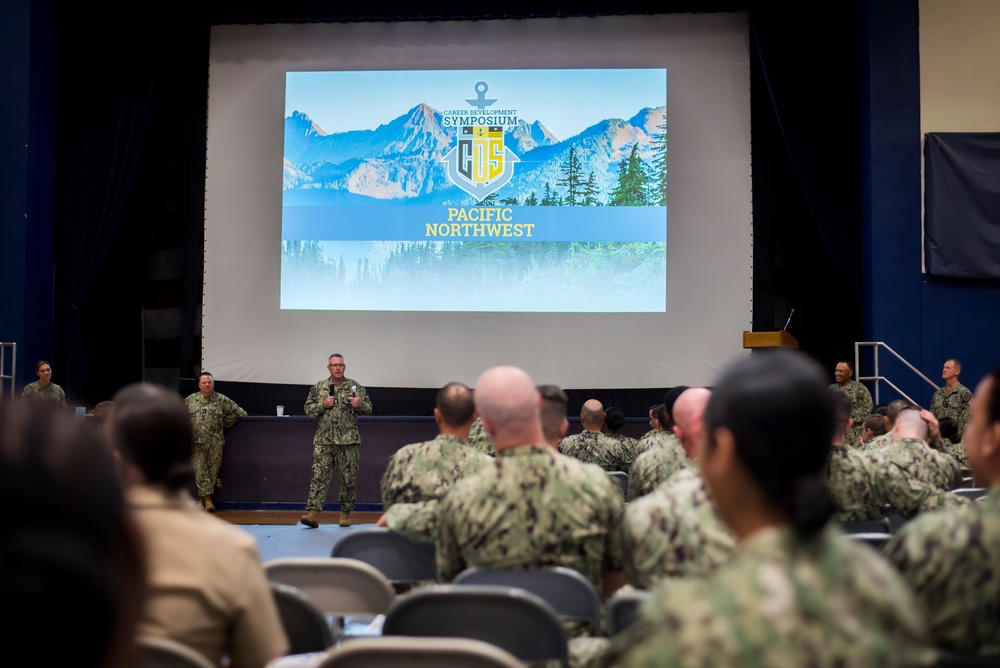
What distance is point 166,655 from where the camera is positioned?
134cm

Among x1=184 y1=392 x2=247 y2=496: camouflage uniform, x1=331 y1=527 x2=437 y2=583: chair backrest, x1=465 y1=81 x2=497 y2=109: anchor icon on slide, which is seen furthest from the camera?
x1=465 y1=81 x2=497 y2=109: anchor icon on slide

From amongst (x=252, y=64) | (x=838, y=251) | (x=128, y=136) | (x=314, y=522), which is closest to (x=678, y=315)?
(x=838, y=251)

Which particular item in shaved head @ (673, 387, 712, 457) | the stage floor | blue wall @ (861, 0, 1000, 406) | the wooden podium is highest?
blue wall @ (861, 0, 1000, 406)

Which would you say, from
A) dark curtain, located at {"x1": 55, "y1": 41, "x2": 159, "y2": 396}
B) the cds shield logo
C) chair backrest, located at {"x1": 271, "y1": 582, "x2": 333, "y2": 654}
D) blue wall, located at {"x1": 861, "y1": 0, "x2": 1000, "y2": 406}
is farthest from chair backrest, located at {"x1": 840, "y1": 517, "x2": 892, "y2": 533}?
dark curtain, located at {"x1": 55, "y1": 41, "x2": 159, "y2": 396}

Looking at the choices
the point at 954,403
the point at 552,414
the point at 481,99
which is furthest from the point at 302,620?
the point at 481,99

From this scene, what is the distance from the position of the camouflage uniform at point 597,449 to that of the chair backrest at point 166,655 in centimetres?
403

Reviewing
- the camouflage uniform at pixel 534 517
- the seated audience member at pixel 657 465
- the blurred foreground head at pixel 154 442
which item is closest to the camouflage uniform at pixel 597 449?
the seated audience member at pixel 657 465

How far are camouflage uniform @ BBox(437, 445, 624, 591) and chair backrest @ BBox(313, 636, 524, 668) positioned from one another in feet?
2.63

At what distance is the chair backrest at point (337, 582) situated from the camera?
85.4 inches

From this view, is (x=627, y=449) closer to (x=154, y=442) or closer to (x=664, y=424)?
(x=664, y=424)

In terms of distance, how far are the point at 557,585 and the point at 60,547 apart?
1.57 m

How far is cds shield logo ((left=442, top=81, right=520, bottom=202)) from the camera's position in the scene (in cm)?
870

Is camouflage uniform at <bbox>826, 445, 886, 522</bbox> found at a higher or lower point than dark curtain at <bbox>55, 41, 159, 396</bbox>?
lower

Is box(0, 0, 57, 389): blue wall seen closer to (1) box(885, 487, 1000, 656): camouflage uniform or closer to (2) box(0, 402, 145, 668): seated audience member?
(1) box(885, 487, 1000, 656): camouflage uniform
